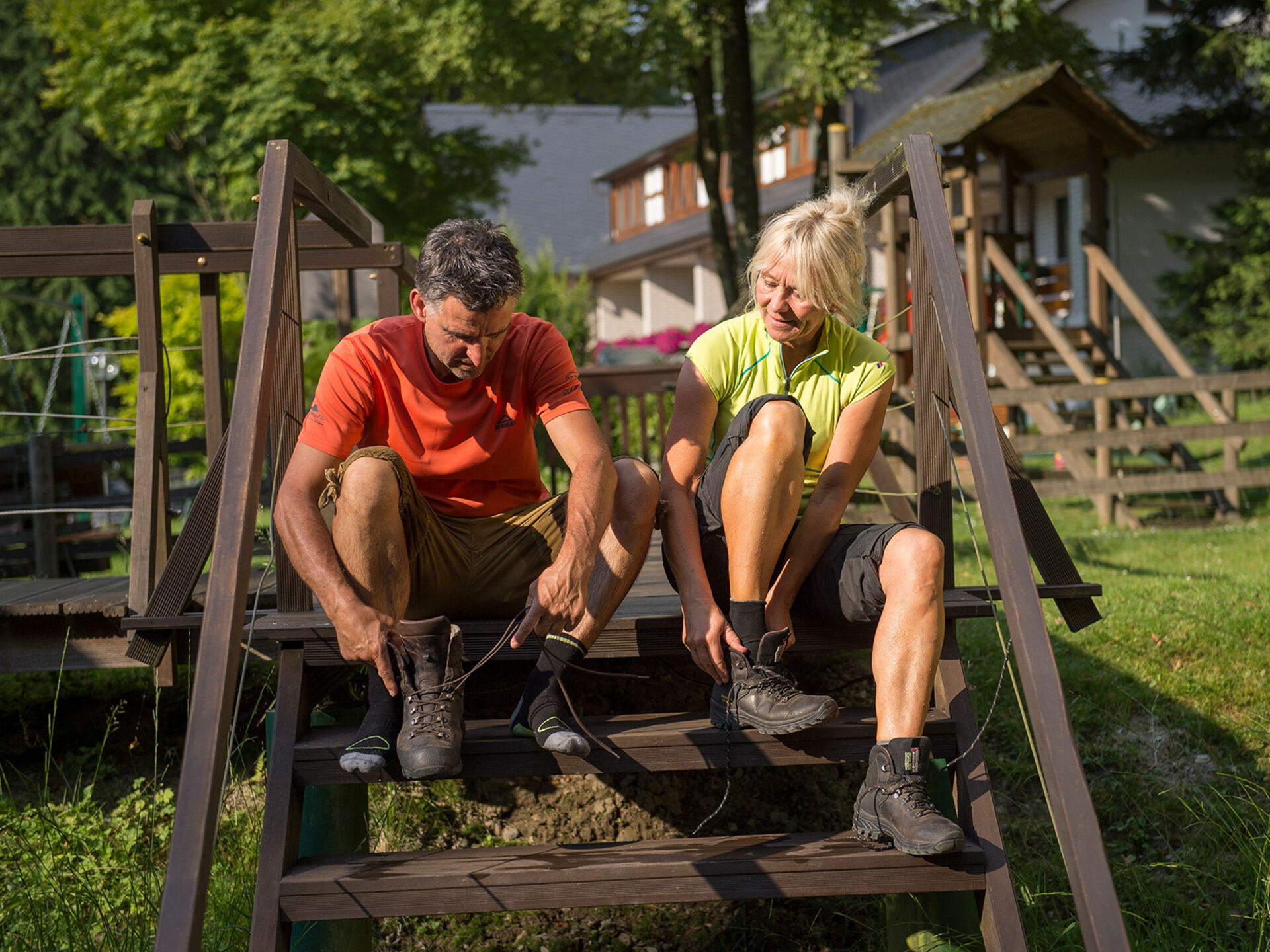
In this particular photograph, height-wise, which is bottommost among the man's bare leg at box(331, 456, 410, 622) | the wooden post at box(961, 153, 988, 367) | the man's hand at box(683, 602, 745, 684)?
the man's hand at box(683, 602, 745, 684)

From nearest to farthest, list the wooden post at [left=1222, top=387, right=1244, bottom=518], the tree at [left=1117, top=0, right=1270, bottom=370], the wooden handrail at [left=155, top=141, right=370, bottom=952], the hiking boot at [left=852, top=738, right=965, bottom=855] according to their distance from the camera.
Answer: the wooden handrail at [left=155, top=141, right=370, bottom=952], the hiking boot at [left=852, top=738, right=965, bottom=855], the wooden post at [left=1222, top=387, right=1244, bottom=518], the tree at [left=1117, top=0, right=1270, bottom=370]

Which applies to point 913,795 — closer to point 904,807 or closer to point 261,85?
point 904,807

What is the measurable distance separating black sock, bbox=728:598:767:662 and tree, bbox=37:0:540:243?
39.0 ft

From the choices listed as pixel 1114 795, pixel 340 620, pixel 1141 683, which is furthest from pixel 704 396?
pixel 1141 683

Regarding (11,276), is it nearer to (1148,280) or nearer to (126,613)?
(126,613)

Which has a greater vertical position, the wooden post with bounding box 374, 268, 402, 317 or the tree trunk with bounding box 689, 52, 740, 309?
the tree trunk with bounding box 689, 52, 740, 309

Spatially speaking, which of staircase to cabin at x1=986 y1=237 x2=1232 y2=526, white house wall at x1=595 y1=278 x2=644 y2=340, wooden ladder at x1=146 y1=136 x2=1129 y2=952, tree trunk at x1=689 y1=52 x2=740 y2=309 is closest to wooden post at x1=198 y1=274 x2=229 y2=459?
wooden ladder at x1=146 y1=136 x2=1129 y2=952

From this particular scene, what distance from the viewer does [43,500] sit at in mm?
6094

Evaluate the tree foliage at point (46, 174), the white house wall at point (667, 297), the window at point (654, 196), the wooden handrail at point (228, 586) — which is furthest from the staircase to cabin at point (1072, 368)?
the tree foliage at point (46, 174)

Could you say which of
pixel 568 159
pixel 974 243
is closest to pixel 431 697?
pixel 974 243

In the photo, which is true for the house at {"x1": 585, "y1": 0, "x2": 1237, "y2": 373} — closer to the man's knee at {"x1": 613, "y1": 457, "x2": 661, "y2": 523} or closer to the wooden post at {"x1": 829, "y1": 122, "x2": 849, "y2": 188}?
the wooden post at {"x1": 829, "y1": 122, "x2": 849, "y2": 188}

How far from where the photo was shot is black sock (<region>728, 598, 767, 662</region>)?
95.4 inches

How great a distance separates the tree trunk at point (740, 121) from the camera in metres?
11.6

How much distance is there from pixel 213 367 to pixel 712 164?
1003 cm
